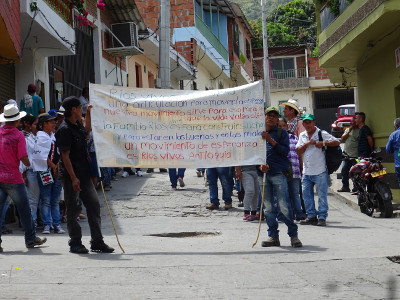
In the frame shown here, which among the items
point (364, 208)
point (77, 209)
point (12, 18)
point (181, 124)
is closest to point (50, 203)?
point (77, 209)

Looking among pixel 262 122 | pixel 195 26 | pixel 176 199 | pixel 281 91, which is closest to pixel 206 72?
pixel 195 26

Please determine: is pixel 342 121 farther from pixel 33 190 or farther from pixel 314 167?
pixel 33 190

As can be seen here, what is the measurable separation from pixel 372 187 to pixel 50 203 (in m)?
5.86

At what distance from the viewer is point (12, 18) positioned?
1228cm

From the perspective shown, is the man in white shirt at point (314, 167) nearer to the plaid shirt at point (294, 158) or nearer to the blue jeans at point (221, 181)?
the plaid shirt at point (294, 158)

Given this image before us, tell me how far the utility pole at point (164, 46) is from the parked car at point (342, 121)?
18502 mm

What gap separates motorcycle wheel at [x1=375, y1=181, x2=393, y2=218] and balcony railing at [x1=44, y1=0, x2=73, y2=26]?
7.42m

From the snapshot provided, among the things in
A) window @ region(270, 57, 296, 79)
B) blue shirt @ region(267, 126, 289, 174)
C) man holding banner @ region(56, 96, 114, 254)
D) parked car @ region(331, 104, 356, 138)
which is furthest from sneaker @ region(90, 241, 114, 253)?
window @ region(270, 57, 296, 79)

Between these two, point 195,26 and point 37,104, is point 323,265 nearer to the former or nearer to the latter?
point 37,104

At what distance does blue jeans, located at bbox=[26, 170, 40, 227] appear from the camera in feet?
35.6

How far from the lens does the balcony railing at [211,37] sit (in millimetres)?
34219

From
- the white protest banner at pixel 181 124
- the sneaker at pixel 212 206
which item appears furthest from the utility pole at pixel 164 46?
the white protest banner at pixel 181 124

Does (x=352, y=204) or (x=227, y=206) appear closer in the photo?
(x=227, y=206)

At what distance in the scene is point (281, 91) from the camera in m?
54.6
